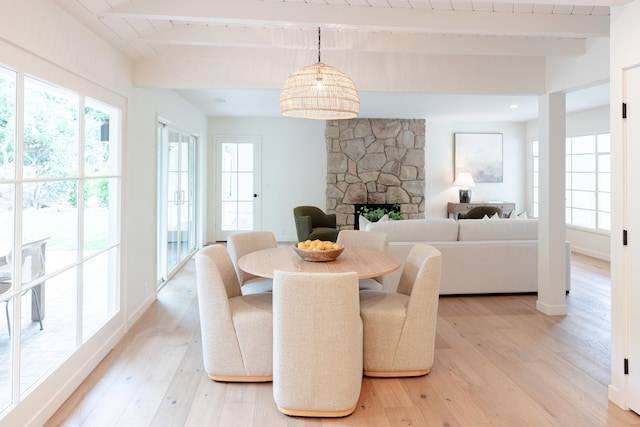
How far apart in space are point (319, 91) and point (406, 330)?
1643mm

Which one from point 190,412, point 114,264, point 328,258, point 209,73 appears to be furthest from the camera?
point 209,73

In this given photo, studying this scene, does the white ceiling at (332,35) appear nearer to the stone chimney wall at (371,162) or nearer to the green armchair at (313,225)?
the green armchair at (313,225)

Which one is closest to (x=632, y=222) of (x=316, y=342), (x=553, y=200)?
(x=553, y=200)

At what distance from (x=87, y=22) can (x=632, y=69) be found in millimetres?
3308

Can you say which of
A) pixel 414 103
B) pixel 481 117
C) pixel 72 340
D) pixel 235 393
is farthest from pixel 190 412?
pixel 481 117

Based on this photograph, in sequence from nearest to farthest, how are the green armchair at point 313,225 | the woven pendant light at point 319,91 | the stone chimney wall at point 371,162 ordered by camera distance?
1. the woven pendant light at point 319,91
2. the green armchair at point 313,225
3. the stone chimney wall at point 371,162

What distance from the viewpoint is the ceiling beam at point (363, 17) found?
104 inches

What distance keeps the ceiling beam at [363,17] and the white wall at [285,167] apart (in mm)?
5423

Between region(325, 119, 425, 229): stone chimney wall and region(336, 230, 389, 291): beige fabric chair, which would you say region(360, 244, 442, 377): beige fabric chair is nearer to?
region(336, 230, 389, 291): beige fabric chair

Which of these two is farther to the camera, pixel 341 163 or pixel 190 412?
pixel 341 163

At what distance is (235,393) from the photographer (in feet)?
8.40

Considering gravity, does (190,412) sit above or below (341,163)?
below

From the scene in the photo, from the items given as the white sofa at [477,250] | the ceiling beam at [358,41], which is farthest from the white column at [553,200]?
the ceiling beam at [358,41]

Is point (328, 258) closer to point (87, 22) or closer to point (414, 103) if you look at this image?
point (87, 22)
